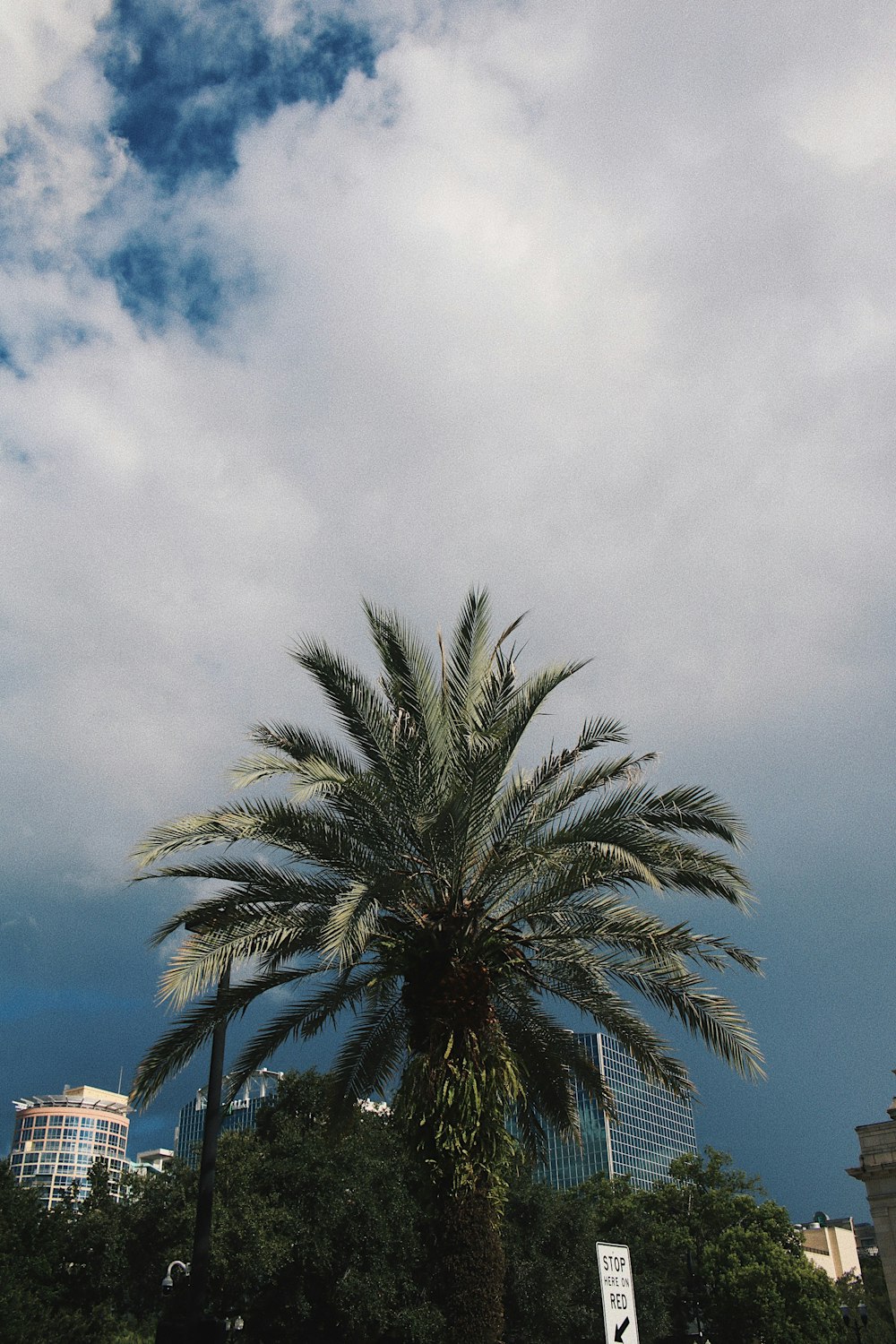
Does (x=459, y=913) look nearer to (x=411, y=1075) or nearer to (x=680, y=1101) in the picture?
(x=411, y=1075)

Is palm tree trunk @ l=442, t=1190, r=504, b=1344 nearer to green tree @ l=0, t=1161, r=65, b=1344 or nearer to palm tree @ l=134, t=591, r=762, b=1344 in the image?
palm tree @ l=134, t=591, r=762, b=1344

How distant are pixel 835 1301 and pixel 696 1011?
4244 cm

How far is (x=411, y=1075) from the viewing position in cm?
1317

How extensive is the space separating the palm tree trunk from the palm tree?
2cm

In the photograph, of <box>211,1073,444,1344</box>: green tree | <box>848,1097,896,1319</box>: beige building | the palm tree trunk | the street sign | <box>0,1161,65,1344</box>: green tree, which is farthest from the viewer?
<box>848,1097,896,1319</box>: beige building

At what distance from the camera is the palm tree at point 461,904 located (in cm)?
1287

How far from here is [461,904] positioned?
13844 millimetres

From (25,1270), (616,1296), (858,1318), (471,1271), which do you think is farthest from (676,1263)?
(616,1296)

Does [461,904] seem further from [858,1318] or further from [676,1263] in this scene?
[858,1318]

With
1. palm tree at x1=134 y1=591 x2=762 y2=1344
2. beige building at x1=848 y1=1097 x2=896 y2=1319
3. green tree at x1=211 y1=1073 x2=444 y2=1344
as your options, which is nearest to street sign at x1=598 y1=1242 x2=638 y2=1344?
palm tree at x1=134 y1=591 x2=762 y2=1344

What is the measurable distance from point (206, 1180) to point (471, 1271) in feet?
10.6

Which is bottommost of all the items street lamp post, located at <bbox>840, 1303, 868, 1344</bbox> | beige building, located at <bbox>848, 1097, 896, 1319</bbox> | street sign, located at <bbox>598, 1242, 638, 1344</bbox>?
street sign, located at <bbox>598, 1242, 638, 1344</bbox>

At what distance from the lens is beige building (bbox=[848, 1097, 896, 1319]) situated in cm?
3541

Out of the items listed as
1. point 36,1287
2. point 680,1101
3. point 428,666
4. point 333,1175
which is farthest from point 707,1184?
point 428,666
